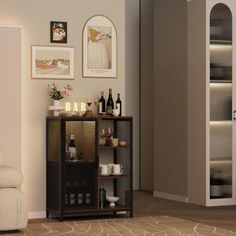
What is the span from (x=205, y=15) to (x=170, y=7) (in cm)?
91

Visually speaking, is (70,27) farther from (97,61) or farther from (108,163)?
(108,163)

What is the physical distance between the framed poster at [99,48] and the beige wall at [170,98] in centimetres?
147

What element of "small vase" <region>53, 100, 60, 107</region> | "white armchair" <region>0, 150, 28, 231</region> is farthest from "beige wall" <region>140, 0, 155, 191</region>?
"white armchair" <region>0, 150, 28, 231</region>

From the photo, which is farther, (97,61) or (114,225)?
(97,61)

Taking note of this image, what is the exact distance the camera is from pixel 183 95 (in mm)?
9039

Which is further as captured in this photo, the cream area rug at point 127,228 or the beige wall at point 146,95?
the beige wall at point 146,95

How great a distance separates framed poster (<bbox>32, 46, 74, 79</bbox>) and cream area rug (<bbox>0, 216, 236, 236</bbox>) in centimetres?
166

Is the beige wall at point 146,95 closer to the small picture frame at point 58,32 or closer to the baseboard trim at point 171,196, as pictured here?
the baseboard trim at point 171,196

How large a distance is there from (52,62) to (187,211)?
2.42m

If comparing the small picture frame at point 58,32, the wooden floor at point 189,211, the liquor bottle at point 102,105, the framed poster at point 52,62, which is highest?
the small picture frame at point 58,32

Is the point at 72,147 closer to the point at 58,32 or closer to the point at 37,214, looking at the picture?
the point at 37,214

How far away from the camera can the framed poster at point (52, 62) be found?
296 inches

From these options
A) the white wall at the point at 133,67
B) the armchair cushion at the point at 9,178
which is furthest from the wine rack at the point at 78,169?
the white wall at the point at 133,67

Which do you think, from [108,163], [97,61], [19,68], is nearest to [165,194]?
[108,163]
